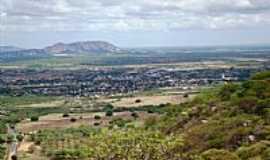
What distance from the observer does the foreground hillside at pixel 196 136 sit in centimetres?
3110

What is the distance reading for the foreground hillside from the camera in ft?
102

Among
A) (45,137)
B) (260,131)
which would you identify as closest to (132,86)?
(45,137)

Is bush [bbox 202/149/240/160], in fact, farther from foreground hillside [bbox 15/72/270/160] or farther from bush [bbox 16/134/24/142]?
bush [bbox 16/134/24/142]

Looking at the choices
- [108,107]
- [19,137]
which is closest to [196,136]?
[19,137]

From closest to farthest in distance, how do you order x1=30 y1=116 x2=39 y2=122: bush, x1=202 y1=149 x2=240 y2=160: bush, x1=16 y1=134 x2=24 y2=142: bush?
1. x1=202 y1=149 x2=240 y2=160: bush
2. x1=16 y1=134 x2=24 y2=142: bush
3. x1=30 y1=116 x2=39 y2=122: bush

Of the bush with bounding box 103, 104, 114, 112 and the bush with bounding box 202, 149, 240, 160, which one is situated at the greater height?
the bush with bounding box 202, 149, 240, 160

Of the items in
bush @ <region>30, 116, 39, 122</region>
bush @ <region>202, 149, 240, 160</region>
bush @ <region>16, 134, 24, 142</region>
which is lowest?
bush @ <region>30, 116, 39, 122</region>

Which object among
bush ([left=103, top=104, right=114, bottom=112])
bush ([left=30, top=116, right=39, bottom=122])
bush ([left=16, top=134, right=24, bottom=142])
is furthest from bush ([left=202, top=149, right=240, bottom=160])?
bush ([left=103, top=104, right=114, bottom=112])

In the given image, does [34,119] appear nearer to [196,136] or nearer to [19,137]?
[19,137]

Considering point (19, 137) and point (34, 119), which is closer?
point (19, 137)

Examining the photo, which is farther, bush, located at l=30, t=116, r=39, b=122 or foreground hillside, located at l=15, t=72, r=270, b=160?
bush, located at l=30, t=116, r=39, b=122

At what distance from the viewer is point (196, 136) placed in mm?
48500

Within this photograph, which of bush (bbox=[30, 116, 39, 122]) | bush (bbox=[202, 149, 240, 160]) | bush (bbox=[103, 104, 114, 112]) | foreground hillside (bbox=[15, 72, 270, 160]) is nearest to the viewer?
foreground hillside (bbox=[15, 72, 270, 160])

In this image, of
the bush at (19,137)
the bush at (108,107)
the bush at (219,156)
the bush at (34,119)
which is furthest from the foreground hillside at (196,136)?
the bush at (108,107)
